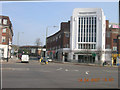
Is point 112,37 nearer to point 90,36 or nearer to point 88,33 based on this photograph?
point 90,36

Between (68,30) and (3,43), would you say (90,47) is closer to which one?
(68,30)

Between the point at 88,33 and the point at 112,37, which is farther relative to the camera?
the point at 112,37

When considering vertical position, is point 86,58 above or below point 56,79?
above

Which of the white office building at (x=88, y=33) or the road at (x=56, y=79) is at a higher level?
the white office building at (x=88, y=33)

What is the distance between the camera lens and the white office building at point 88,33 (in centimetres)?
6812

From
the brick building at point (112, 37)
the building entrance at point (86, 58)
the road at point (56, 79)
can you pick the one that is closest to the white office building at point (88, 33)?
the building entrance at point (86, 58)

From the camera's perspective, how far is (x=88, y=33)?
68.5 m

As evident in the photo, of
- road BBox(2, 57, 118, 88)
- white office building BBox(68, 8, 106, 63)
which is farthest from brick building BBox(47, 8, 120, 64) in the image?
road BBox(2, 57, 118, 88)

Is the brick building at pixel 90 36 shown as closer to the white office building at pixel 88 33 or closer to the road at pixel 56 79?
the white office building at pixel 88 33

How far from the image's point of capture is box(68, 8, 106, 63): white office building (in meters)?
68.1

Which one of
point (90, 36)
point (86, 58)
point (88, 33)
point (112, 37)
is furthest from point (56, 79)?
point (112, 37)

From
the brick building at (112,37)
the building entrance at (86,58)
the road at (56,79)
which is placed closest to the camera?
the road at (56,79)

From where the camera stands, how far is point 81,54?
69.4m

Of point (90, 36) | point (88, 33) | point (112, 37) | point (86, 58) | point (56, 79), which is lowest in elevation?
point (56, 79)
